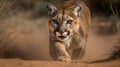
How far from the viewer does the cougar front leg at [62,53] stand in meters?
9.64

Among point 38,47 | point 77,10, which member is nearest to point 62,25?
point 77,10

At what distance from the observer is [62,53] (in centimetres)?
971

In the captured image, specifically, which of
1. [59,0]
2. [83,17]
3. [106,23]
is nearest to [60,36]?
[83,17]

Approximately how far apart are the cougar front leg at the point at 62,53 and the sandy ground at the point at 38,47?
541 mm

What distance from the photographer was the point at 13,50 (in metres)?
12.9

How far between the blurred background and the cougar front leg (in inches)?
39.9

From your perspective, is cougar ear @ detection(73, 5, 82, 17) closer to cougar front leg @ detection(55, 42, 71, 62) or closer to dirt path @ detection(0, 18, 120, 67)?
cougar front leg @ detection(55, 42, 71, 62)

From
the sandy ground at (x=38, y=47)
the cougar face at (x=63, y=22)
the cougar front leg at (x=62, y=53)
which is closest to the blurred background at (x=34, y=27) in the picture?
the sandy ground at (x=38, y=47)

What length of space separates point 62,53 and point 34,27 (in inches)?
354

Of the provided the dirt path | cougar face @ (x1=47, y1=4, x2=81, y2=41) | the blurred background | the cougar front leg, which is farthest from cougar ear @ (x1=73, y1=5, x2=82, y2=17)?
the dirt path

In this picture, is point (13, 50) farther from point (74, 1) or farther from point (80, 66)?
point (80, 66)

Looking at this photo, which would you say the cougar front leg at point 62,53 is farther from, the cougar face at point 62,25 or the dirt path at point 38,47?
the dirt path at point 38,47

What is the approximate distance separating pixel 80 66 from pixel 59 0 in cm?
1130

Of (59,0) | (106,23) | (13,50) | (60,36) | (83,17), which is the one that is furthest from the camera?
(59,0)
